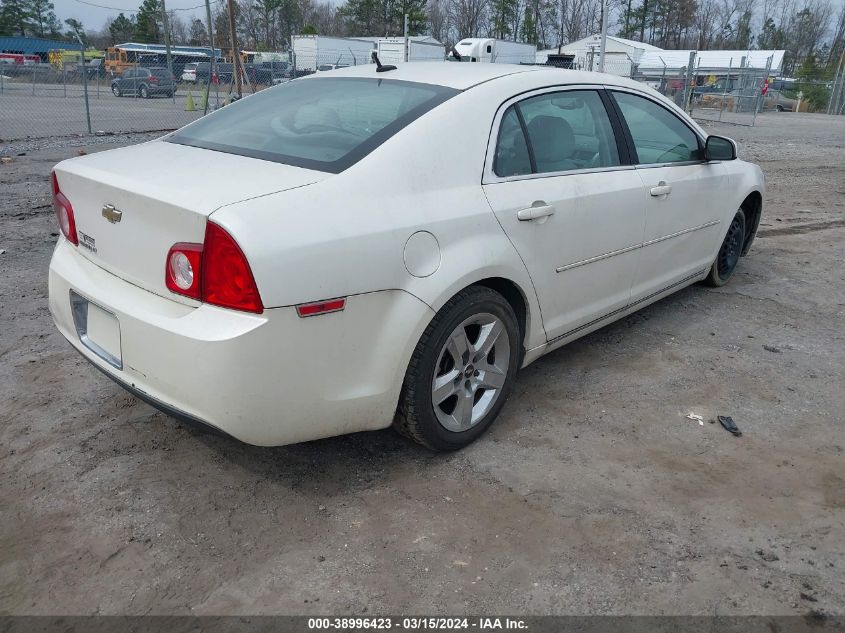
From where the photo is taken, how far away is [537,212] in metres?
3.15

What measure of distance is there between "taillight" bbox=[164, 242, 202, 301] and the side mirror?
3412 mm

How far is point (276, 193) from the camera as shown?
243 cm

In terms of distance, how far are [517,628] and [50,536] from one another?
168 cm

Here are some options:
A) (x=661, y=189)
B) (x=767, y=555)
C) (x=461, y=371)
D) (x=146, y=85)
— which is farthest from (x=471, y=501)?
(x=146, y=85)

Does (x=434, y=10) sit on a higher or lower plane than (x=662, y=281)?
higher

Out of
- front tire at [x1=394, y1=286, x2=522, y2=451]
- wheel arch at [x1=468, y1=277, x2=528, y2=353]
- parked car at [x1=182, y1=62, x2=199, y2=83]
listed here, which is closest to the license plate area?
front tire at [x1=394, y1=286, x2=522, y2=451]

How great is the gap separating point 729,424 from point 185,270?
2.63 m

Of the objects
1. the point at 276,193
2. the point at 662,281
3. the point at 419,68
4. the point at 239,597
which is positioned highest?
the point at 419,68

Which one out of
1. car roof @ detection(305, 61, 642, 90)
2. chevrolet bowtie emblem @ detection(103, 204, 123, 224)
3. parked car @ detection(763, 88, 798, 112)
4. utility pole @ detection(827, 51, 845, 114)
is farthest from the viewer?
parked car @ detection(763, 88, 798, 112)

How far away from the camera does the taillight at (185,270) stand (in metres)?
→ 2.37

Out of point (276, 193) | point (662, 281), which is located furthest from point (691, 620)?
point (662, 281)

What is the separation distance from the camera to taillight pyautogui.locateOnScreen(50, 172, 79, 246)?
9.86 ft

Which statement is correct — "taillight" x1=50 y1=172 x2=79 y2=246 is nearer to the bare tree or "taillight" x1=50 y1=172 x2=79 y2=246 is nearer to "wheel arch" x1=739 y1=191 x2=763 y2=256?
"wheel arch" x1=739 y1=191 x2=763 y2=256

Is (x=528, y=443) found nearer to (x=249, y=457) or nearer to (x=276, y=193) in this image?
(x=249, y=457)
